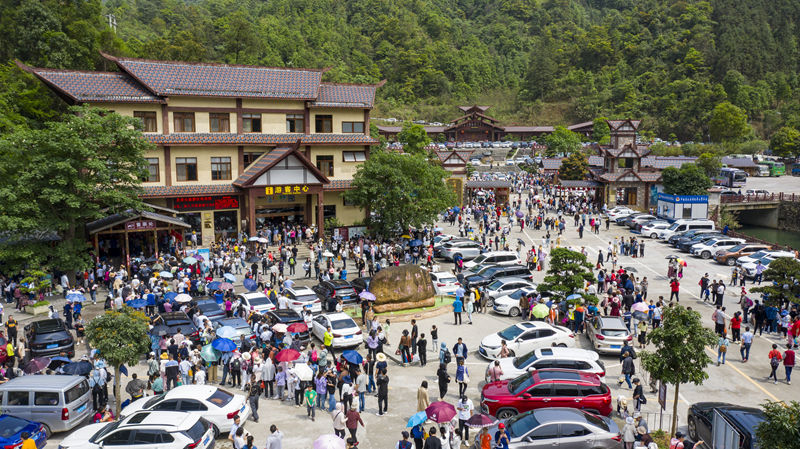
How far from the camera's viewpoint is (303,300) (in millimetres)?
27734

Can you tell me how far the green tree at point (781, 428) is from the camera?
1005 centimetres

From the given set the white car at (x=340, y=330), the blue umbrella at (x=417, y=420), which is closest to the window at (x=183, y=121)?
the white car at (x=340, y=330)

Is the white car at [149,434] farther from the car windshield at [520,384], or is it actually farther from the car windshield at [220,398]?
the car windshield at [520,384]

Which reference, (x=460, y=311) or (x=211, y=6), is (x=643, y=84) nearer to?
(x=211, y=6)

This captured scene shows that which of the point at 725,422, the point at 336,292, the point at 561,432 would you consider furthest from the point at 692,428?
the point at 336,292

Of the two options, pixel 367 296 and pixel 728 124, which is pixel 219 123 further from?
pixel 728 124

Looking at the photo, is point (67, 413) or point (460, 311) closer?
point (67, 413)

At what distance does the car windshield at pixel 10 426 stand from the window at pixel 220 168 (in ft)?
95.3

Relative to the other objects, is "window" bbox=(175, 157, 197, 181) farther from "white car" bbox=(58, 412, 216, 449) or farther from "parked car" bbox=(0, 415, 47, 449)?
"white car" bbox=(58, 412, 216, 449)

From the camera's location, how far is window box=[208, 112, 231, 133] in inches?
1693

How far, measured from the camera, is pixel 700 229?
1949 inches

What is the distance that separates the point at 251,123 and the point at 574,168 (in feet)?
144

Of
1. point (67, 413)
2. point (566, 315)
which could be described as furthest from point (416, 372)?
point (67, 413)

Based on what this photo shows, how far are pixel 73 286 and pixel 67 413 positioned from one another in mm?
18109
